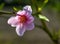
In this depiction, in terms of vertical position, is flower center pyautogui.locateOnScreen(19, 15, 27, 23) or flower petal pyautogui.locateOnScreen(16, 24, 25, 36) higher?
flower center pyautogui.locateOnScreen(19, 15, 27, 23)

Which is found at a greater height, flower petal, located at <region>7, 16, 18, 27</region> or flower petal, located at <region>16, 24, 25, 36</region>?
flower petal, located at <region>7, 16, 18, 27</region>

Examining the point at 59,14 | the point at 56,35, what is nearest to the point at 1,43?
the point at 59,14

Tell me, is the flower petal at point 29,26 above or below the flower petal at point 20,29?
above

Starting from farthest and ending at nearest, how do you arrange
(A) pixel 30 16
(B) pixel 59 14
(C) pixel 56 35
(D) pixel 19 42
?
(B) pixel 59 14, (D) pixel 19 42, (C) pixel 56 35, (A) pixel 30 16

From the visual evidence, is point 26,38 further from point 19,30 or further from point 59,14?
point 19,30

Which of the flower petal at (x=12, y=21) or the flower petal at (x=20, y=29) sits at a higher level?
the flower petal at (x=12, y=21)

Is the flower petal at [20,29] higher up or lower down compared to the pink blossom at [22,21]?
lower down

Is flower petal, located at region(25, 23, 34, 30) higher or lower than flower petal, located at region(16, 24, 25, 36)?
higher

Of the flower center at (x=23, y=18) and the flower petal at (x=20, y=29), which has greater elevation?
the flower center at (x=23, y=18)
